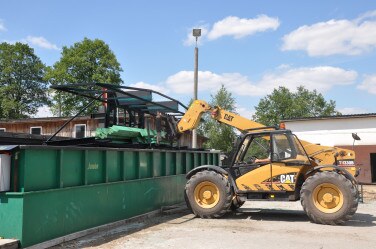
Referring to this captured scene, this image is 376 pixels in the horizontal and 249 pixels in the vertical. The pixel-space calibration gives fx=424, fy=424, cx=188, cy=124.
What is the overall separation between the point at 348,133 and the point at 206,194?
16.4 m

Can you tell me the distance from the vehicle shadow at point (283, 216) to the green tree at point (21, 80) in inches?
1702

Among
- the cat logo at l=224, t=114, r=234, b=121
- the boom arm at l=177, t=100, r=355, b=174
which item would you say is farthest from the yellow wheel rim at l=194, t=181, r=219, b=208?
the cat logo at l=224, t=114, r=234, b=121

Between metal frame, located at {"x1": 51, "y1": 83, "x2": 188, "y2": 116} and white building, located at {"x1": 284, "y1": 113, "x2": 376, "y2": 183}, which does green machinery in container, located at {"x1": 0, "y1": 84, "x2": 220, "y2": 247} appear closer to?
metal frame, located at {"x1": 51, "y1": 83, "x2": 188, "y2": 116}

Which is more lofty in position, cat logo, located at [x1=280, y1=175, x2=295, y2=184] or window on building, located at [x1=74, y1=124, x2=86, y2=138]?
window on building, located at [x1=74, y1=124, x2=86, y2=138]

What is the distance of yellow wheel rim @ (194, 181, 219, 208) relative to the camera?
452 inches

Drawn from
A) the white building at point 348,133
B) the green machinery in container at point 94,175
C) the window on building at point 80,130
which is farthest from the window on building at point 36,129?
the green machinery in container at point 94,175

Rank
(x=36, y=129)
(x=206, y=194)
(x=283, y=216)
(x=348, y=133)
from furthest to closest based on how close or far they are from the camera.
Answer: (x=36, y=129)
(x=348, y=133)
(x=283, y=216)
(x=206, y=194)

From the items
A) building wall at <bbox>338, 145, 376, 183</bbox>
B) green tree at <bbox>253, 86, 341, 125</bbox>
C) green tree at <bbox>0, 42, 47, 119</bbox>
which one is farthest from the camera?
green tree at <bbox>253, 86, 341, 125</bbox>

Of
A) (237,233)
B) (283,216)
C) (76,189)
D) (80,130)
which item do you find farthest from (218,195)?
(80,130)

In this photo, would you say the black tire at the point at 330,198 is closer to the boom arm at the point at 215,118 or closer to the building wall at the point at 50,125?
the boom arm at the point at 215,118

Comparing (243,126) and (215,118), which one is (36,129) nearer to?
(215,118)

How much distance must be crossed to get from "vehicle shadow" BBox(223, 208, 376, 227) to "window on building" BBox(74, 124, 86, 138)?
1869 cm

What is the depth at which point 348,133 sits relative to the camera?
25156 millimetres

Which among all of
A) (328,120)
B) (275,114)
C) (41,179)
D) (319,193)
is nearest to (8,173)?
(41,179)
